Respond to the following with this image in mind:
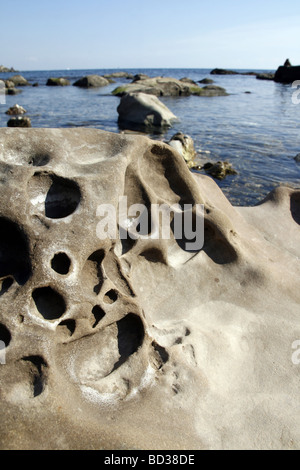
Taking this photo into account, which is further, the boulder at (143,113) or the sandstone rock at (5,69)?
the sandstone rock at (5,69)

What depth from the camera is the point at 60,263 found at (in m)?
2.38

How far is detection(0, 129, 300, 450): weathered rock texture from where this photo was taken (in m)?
2.02

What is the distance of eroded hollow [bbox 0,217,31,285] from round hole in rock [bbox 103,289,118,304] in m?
0.54

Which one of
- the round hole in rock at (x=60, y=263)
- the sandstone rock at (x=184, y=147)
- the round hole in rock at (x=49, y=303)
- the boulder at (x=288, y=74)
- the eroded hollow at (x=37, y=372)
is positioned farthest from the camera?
the boulder at (x=288, y=74)

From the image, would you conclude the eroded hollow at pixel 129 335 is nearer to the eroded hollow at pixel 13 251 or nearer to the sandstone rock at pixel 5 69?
the eroded hollow at pixel 13 251

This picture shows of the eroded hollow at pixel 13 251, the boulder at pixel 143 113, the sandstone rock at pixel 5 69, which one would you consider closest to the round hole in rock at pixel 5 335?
the eroded hollow at pixel 13 251

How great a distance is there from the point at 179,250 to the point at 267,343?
1062 millimetres

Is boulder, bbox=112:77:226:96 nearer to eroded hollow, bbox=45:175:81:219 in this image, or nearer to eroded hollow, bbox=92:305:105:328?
eroded hollow, bbox=45:175:81:219

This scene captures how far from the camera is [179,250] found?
3295 mm

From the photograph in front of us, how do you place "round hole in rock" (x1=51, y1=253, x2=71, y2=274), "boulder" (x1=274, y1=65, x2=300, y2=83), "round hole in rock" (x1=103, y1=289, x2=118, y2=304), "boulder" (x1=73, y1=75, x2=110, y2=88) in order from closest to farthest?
"round hole in rock" (x1=51, y1=253, x2=71, y2=274), "round hole in rock" (x1=103, y1=289, x2=118, y2=304), "boulder" (x1=73, y1=75, x2=110, y2=88), "boulder" (x1=274, y1=65, x2=300, y2=83)

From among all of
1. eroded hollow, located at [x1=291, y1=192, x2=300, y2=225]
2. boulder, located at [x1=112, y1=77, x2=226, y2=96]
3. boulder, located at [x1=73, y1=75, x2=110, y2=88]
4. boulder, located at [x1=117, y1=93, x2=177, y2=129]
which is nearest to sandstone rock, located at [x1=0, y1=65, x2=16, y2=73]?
boulder, located at [x1=73, y1=75, x2=110, y2=88]

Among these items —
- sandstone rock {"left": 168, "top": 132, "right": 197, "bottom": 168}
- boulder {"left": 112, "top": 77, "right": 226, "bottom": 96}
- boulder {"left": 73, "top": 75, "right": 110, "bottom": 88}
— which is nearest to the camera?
sandstone rock {"left": 168, "top": 132, "right": 197, "bottom": 168}

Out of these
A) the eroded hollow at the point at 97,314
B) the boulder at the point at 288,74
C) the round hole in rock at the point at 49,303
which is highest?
the boulder at the point at 288,74

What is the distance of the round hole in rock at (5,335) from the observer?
208 cm
